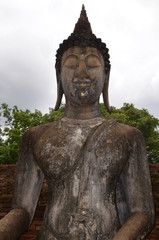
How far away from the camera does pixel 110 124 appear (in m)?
2.35

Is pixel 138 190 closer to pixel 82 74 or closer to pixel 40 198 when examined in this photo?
pixel 82 74

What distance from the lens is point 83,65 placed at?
2.38 meters

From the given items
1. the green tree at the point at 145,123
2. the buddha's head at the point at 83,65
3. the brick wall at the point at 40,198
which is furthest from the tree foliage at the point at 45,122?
the buddha's head at the point at 83,65

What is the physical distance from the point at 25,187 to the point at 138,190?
0.69 metres

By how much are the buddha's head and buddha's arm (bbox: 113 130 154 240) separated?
404 millimetres

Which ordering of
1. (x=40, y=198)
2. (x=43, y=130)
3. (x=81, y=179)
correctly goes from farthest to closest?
(x=40, y=198) → (x=43, y=130) → (x=81, y=179)

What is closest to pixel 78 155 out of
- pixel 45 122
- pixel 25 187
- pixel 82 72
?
pixel 25 187

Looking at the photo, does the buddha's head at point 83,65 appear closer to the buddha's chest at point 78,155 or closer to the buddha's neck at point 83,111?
the buddha's neck at point 83,111

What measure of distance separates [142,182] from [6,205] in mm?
3966

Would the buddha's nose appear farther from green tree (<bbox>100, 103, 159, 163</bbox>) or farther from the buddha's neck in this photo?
green tree (<bbox>100, 103, 159, 163</bbox>)

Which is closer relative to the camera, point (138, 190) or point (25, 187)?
point (138, 190)

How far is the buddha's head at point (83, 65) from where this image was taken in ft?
7.79

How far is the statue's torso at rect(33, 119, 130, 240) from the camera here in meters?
2.04

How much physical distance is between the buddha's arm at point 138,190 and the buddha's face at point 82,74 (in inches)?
15.4
